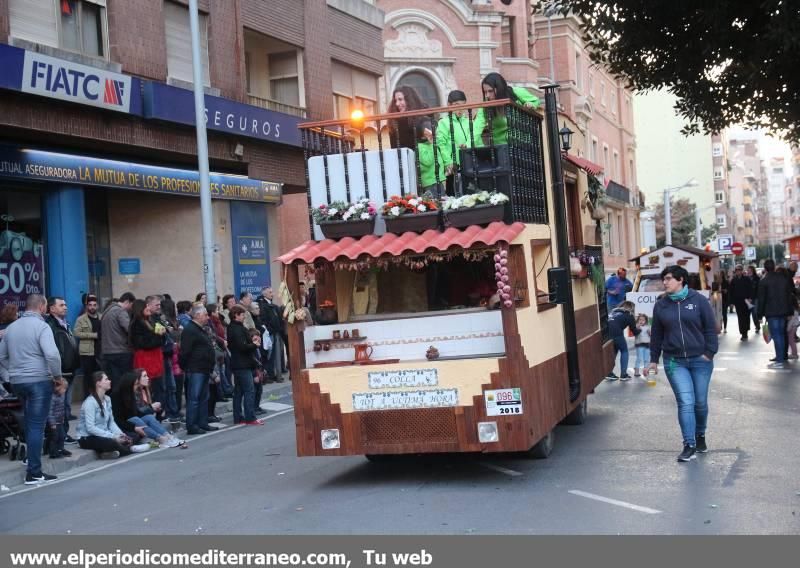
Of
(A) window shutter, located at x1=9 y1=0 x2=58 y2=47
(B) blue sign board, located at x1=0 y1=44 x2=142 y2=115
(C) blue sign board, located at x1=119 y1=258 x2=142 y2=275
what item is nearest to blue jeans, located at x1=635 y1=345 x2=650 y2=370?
(B) blue sign board, located at x1=0 y1=44 x2=142 y2=115

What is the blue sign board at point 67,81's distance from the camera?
601 inches

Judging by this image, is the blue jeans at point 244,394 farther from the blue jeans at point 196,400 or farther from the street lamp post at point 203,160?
the street lamp post at point 203,160

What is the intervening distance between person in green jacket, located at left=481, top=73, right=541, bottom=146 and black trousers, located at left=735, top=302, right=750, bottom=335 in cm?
1766

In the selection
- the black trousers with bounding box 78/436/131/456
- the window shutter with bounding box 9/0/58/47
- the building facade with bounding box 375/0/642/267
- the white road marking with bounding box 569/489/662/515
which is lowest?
the white road marking with bounding box 569/489/662/515

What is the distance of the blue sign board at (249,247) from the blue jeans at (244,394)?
24.8ft

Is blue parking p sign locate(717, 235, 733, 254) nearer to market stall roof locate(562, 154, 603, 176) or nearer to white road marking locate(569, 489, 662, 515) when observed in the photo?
market stall roof locate(562, 154, 603, 176)

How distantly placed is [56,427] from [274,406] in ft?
16.8

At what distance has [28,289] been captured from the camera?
17453mm

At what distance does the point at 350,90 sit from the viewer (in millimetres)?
26625

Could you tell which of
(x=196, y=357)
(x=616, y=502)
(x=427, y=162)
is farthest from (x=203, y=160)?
(x=616, y=502)

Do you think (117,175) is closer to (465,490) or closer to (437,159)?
(437,159)

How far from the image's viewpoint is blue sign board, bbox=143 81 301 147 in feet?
60.5
